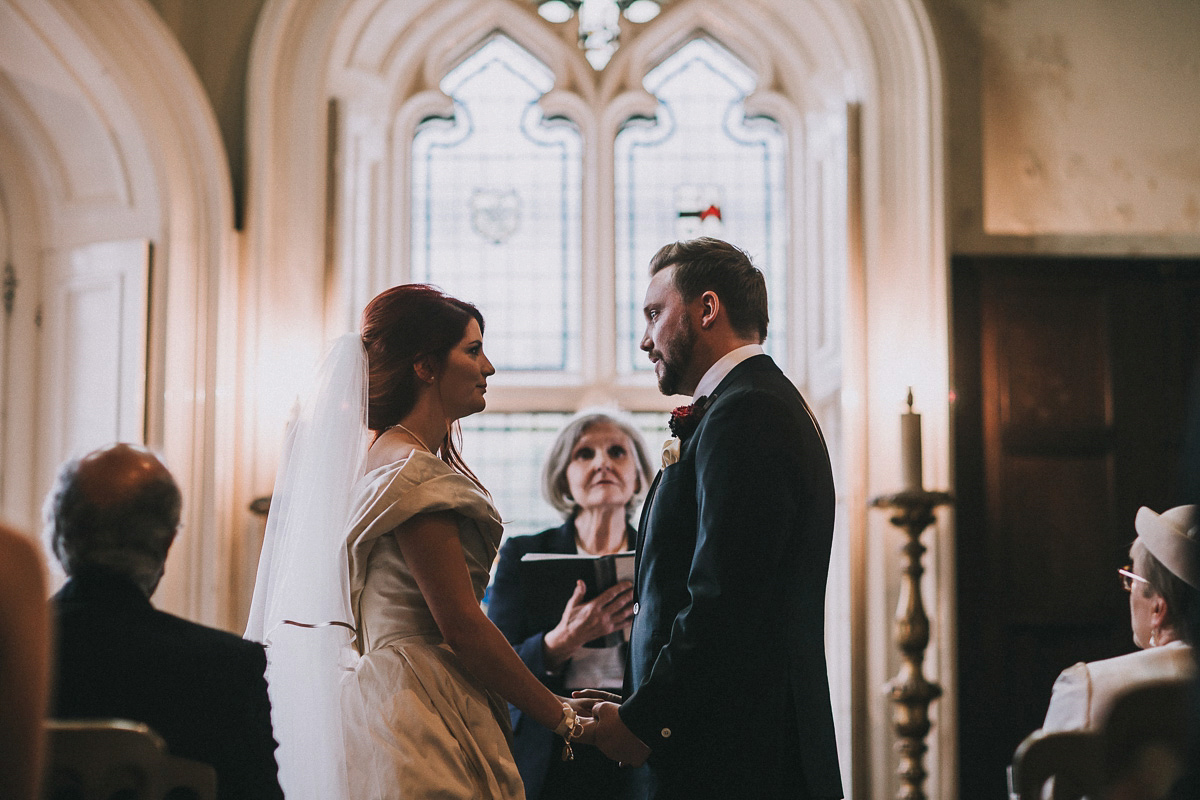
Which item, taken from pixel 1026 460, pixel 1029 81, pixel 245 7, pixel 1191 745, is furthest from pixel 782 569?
pixel 245 7

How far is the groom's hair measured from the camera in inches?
104

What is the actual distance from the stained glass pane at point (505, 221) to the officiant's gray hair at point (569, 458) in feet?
4.67

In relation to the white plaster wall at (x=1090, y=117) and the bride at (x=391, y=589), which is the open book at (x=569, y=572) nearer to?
the bride at (x=391, y=589)

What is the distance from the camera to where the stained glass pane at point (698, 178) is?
5406 millimetres

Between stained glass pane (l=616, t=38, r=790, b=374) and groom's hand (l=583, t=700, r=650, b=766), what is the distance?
306 centimetres

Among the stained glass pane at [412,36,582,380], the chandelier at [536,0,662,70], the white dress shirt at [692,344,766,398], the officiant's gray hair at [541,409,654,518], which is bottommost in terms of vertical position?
the officiant's gray hair at [541,409,654,518]

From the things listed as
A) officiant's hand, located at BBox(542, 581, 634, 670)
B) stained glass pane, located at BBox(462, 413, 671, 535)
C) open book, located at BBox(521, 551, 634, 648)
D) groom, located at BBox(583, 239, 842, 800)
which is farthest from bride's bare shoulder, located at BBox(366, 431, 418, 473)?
stained glass pane, located at BBox(462, 413, 671, 535)

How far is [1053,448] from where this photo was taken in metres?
4.58

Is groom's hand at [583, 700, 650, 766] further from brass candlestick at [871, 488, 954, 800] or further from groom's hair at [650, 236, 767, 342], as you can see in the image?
brass candlestick at [871, 488, 954, 800]

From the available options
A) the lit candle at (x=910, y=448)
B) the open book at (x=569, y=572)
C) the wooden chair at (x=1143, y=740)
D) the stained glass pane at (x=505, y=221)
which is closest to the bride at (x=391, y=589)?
the open book at (x=569, y=572)

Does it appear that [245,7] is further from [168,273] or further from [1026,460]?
[1026,460]

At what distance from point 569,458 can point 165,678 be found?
2.21 m

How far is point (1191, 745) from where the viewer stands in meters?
0.97

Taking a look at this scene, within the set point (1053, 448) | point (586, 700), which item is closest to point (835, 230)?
point (1053, 448)
